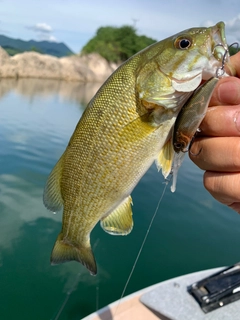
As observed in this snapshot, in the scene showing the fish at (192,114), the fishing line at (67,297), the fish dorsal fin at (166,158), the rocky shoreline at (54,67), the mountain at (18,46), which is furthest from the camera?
the mountain at (18,46)

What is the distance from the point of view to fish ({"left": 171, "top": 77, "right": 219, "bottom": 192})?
59.1 inches

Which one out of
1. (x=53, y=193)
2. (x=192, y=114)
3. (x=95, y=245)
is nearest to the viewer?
(x=192, y=114)

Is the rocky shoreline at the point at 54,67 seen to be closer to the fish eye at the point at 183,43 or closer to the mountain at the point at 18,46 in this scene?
the mountain at the point at 18,46

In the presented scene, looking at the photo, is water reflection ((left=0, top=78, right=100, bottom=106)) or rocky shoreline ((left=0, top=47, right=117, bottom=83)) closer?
water reflection ((left=0, top=78, right=100, bottom=106))

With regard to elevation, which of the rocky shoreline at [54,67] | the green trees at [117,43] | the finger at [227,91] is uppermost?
the green trees at [117,43]

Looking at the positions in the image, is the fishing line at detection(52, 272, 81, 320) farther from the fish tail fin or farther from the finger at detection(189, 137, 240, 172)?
the finger at detection(189, 137, 240, 172)

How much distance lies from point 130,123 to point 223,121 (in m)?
0.47

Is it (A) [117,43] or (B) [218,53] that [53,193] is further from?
(A) [117,43]

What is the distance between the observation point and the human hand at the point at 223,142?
155 centimetres

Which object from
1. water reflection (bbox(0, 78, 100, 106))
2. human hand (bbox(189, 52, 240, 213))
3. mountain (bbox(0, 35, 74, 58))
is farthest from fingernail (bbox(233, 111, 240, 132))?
A: mountain (bbox(0, 35, 74, 58))

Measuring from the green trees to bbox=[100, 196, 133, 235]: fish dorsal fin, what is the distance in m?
53.0

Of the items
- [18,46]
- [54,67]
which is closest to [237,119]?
[54,67]

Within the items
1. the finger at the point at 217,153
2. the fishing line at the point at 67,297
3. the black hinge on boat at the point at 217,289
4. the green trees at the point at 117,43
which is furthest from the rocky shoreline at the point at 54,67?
the finger at the point at 217,153

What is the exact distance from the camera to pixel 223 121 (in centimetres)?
156
